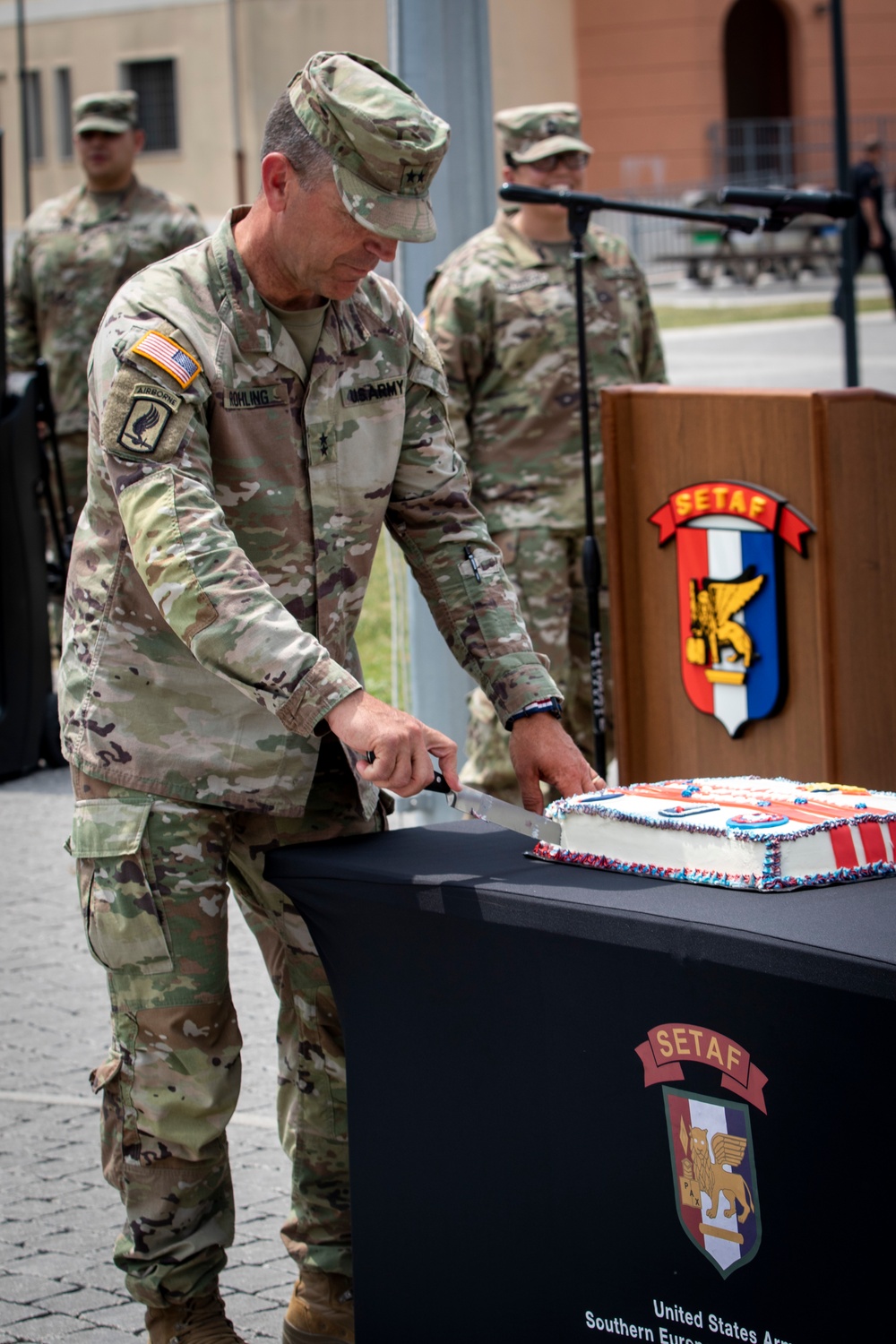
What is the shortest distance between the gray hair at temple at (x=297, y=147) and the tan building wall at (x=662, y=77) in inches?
1184

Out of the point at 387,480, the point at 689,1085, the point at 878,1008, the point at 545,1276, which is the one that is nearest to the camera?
the point at 878,1008

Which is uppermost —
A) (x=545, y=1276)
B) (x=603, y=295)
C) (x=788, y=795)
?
(x=603, y=295)

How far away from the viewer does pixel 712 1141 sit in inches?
77.5

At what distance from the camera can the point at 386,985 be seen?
2.37m

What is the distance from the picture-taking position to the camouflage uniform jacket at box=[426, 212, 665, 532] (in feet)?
16.6

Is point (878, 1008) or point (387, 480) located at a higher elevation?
point (387, 480)

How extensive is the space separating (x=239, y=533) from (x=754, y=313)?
1970 cm

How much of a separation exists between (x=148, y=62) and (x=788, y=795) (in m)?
31.6

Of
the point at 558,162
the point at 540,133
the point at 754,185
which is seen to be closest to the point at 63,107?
the point at 754,185

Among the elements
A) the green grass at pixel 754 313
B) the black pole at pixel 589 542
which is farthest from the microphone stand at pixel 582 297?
the green grass at pixel 754 313

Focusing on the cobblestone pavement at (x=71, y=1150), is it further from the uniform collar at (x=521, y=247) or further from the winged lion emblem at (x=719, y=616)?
the uniform collar at (x=521, y=247)

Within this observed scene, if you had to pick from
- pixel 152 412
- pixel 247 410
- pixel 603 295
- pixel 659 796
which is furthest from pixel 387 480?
pixel 603 295

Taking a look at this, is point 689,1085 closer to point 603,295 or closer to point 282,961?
point 282,961

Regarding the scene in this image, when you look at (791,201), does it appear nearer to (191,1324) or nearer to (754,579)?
(754,579)
